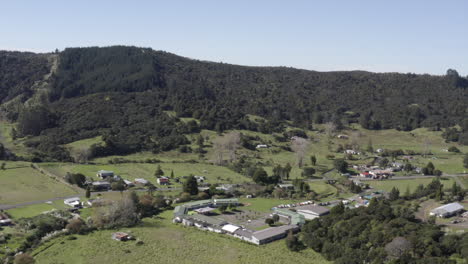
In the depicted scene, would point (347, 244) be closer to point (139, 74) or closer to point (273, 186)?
→ point (273, 186)

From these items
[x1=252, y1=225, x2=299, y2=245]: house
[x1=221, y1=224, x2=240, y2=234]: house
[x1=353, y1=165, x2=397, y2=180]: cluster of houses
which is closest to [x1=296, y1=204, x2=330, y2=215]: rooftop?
[x1=252, y1=225, x2=299, y2=245]: house

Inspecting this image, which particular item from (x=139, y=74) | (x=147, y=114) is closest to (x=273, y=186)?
(x=147, y=114)

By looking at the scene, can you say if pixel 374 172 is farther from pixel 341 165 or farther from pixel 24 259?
pixel 24 259

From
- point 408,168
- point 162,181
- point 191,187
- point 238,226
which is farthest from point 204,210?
point 408,168

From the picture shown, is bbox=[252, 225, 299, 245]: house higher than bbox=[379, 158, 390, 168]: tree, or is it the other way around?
bbox=[379, 158, 390, 168]: tree

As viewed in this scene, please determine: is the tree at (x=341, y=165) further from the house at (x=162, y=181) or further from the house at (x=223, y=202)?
the house at (x=162, y=181)

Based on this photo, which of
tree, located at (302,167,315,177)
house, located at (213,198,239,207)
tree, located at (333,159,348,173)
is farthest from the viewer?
tree, located at (333,159,348,173)

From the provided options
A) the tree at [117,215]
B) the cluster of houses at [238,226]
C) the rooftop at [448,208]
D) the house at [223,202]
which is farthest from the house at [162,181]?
the rooftop at [448,208]

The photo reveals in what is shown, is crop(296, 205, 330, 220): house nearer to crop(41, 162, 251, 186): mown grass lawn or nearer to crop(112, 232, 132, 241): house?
crop(41, 162, 251, 186): mown grass lawn
